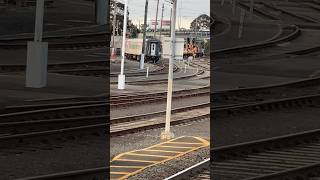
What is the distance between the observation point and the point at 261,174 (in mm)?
5516

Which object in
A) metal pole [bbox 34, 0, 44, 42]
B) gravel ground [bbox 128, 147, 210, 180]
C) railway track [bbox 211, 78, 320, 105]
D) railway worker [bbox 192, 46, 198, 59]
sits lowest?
gravel ground [bbox 128, 147, 210, 180]

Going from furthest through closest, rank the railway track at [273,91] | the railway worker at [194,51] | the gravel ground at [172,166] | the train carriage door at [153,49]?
the railway worker at [194,51]
the train carriage door at [153,49]
the railway track at [273,91]
the gravel ground at [172,166]

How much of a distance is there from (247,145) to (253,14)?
2.34 meters

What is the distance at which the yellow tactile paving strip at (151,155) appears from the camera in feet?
20.5

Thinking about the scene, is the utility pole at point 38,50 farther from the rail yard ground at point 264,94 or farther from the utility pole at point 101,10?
the utility pole at point 101,10

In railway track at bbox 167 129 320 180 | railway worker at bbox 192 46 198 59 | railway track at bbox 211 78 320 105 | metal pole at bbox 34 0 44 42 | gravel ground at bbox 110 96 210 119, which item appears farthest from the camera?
railway worker at bbox 192 46 198 59

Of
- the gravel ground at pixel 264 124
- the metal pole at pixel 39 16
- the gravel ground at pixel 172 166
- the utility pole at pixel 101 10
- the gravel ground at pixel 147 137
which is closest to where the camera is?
the utility pole at pixel 101 10

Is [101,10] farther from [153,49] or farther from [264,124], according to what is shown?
[153,49]

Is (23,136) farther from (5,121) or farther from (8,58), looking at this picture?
(8,58)

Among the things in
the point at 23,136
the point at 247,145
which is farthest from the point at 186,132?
the point at 23,136

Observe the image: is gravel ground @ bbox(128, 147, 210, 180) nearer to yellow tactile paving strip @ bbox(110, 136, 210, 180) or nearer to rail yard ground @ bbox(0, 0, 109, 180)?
yellow tactile paving strip @ bbox(110, 136, 210, 180)

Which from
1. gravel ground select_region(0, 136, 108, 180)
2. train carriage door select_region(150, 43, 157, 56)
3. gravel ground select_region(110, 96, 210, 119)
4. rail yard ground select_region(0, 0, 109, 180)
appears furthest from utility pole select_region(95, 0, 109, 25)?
train carriage door select_region(150, 43, 157, 56)

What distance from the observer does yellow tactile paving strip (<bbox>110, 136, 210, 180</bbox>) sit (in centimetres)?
624

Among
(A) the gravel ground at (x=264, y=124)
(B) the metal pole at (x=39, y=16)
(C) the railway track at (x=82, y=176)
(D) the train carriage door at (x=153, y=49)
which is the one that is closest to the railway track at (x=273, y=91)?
(A) the gravel ground at (x=264, y=124)
